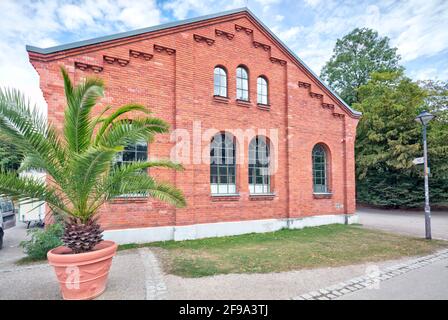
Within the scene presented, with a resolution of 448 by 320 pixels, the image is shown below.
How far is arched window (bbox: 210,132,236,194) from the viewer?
936cm

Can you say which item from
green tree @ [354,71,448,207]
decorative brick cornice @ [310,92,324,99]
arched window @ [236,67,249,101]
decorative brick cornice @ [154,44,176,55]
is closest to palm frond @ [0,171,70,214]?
decorative brick cornice @ [154,44,176,55]

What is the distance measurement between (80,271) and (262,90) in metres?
9.03

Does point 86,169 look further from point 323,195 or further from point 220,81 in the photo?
point 323,195

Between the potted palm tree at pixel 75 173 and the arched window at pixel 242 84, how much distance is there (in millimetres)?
6115

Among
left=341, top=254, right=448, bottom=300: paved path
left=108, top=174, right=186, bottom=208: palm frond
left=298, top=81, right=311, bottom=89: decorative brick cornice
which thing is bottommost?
left=341, top=254, right=448, bottom=300: paved path

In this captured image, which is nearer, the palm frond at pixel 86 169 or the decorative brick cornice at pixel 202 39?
the palm frond at pixel 86 169

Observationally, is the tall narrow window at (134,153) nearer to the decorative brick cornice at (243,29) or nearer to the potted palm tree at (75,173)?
the potted palm tree at (75,173)

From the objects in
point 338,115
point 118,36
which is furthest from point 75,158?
point 338,115

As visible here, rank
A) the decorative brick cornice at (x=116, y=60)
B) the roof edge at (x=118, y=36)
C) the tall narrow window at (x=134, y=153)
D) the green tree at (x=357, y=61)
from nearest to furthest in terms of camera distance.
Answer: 1. the roof edge at (x=118, y=36)
2. the decorative brick cornice at (x=116, y=60)
3. the tall narrow window at (x=134, y=153)
4. the green tree at (x=357, y=61)

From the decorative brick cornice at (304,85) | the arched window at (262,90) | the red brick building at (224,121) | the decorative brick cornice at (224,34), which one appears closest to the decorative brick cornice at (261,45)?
the red brick building at (224,121)

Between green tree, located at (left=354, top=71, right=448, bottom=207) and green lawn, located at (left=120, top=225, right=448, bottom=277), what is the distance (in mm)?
10472

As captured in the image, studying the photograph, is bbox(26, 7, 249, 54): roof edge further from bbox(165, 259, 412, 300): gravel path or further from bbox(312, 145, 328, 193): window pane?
bbox(312, 145, 328, 193): window pane

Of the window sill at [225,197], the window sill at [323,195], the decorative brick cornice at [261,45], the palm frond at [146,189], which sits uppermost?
the decorative brick cornice at [261,45]

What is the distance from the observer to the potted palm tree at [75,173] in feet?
12.6
